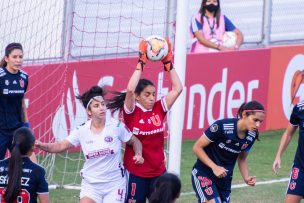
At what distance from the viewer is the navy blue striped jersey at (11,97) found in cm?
1197

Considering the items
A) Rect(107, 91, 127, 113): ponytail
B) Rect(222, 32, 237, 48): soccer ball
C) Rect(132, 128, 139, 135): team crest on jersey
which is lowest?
Rect(132, 128, 139, 135): team crest on jersey

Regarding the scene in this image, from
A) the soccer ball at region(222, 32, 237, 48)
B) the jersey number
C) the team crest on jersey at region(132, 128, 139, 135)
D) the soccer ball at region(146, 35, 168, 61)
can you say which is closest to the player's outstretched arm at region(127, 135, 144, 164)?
the team crest on jersey at region(132, 128, 139, 135)

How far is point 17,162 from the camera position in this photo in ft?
28.1

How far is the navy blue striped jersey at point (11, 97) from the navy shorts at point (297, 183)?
11.6 ft

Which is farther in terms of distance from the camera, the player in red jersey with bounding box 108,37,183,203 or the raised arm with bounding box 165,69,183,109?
the raised arm with bounding box 165,69,183,109

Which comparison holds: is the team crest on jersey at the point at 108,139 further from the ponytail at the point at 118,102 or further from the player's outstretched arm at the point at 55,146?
the ponytail at the point at 118,102

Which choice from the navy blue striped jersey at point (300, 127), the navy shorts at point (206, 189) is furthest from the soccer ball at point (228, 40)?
the navy shorts at point (206, 189)

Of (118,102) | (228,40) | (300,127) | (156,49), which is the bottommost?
(300,127)

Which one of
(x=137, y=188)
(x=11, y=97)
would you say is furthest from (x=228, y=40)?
(x=137, y=188)

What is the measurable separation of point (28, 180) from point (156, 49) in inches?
94.1

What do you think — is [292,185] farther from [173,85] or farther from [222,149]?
[173,85]

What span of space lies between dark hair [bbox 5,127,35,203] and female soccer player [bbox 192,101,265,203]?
2267mm

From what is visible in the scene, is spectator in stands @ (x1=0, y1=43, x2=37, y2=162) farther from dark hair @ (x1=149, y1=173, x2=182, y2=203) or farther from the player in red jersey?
dark hair @ (x1=149, y1=173, x2=182, y2=203)

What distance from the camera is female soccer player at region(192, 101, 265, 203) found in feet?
33.5
